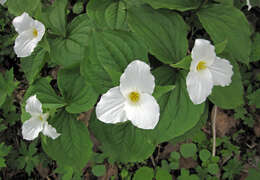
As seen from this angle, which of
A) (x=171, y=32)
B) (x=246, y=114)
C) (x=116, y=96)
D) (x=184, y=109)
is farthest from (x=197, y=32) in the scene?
(x=116, y=96)

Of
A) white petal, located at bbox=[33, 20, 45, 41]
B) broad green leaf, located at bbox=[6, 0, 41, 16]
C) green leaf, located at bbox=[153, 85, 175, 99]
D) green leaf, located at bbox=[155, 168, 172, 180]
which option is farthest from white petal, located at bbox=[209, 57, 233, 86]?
broad green leaf, located at bbox=[6, 0, 41, 16]

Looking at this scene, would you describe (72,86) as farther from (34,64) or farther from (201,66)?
(201,66)

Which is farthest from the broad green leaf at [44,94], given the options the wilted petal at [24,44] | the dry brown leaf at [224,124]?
the dry brown leaf at [224,124]

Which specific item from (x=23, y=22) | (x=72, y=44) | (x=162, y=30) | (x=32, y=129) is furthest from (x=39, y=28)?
(x=162, y=30)

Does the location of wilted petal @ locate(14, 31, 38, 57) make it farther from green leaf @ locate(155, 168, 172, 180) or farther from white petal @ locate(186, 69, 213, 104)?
green leaf @ locate(155, 168, 172, 180)

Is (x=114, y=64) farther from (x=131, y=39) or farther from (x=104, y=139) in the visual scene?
(x=104, y=139)

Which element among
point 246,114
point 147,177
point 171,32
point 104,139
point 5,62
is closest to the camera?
point 171,32
